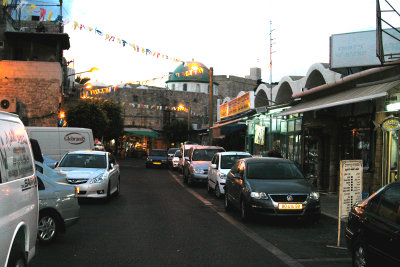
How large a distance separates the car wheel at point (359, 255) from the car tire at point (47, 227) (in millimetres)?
4966

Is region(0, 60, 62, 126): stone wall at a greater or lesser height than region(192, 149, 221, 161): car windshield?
greater

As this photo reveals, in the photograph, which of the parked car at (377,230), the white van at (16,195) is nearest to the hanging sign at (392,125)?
the parked car at (377,230)

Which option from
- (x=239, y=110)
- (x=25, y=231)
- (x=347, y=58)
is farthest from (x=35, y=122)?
(x=25, y=231)

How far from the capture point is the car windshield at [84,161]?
14.7m

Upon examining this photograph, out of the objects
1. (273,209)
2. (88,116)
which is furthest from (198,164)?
(88,116)

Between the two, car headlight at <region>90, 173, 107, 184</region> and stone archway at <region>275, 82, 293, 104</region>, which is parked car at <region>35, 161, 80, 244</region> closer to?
car headlight at <region>90, 173, 107, 184</region>

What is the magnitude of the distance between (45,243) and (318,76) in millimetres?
16927

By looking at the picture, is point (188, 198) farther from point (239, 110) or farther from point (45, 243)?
point (239, 110)

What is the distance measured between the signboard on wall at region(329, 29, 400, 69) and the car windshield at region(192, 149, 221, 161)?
25.4ft

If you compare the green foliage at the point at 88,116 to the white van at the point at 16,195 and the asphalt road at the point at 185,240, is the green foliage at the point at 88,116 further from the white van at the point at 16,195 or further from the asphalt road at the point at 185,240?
the white van at the point at 16,195

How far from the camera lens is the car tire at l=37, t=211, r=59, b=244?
771 centimetres

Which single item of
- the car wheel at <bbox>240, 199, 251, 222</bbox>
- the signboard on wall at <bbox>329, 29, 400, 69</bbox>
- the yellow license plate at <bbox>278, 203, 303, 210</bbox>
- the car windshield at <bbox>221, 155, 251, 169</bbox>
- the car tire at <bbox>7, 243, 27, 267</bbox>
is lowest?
the car wheel at <bbox>240, 199, 251, 222</bbox>

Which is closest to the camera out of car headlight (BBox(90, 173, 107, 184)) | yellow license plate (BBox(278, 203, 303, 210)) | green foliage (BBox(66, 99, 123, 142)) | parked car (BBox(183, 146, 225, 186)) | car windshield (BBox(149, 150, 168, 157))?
yellow license plate (BBox(278, 203, 303, 210))

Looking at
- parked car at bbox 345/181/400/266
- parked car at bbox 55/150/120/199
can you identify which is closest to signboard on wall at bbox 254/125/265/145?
parked car at bbox 55/150/120/199
